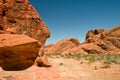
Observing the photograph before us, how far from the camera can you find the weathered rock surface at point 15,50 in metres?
15.8

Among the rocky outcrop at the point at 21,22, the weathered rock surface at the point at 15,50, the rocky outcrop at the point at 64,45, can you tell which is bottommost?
the rocky outcrop at the point at 64,45

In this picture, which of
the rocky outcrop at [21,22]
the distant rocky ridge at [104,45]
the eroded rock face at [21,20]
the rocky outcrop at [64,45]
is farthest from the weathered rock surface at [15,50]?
the rocky outcrop at [64,45]

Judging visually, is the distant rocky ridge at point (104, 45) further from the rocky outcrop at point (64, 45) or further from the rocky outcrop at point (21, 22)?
the rocky outcrop at point (21, 22)

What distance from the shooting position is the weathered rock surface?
1580 cm

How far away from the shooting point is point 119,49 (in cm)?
5997

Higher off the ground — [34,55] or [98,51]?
[34,55]

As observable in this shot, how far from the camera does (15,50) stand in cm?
1614

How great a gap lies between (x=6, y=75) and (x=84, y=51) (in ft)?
150

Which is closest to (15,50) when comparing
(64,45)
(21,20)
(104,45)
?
(21,20)

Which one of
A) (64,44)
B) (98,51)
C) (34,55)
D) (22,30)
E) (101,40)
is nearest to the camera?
(34,55)

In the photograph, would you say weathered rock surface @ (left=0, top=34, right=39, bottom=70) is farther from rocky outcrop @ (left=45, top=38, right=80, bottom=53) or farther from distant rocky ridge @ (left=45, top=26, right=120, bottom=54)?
→ rocky outcrop @ (left=45, top=38, right=80, bottom=53)

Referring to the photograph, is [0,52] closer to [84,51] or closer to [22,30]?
[22,30]

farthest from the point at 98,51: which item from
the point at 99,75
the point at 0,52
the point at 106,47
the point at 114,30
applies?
the point at 0,52

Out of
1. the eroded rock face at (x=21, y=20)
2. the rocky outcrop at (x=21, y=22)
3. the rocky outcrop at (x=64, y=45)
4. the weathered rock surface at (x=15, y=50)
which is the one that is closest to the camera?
the weathered rock surface at (x=15, y=50)
